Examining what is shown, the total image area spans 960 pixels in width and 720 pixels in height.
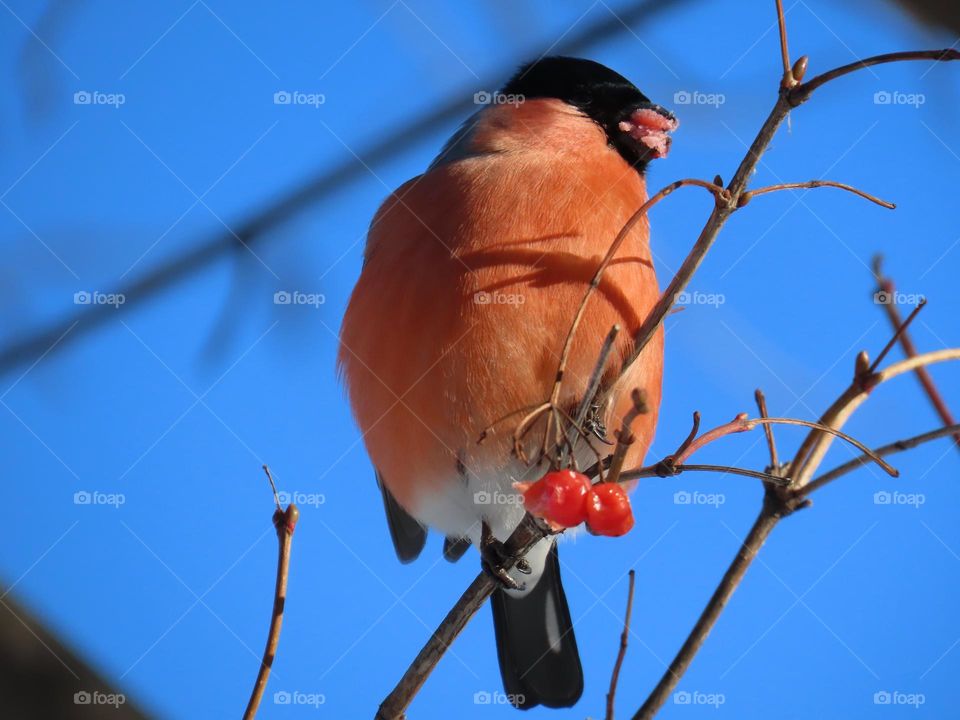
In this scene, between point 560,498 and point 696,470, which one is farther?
point 560,498

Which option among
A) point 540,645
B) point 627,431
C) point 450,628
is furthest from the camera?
point 540,645

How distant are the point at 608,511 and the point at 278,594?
0.49 metres

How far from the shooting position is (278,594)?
3.15 ft

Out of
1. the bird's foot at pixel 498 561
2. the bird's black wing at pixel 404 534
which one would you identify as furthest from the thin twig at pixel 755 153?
the bird's black wing at pixel 404 534

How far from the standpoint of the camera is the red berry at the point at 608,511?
4.25ft

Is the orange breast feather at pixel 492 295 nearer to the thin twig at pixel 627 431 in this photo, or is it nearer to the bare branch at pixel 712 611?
the thin twig at pixel 627 431

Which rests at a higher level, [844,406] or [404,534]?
[844,406]

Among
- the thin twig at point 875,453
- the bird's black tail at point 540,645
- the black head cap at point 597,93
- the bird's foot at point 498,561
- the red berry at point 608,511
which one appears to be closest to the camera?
the thin twig at point 875,453

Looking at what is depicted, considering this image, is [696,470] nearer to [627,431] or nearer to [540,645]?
[627,431]

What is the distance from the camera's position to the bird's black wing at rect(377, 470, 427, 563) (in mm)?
2656

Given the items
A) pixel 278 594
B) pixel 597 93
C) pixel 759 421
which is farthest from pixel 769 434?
pixel 597 93

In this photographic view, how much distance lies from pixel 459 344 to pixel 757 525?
3.62ft

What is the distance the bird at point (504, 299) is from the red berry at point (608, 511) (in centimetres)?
28

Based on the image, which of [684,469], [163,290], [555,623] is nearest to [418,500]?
[555,623]
